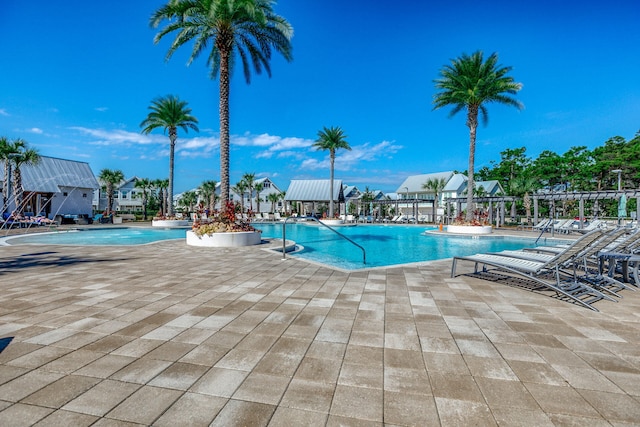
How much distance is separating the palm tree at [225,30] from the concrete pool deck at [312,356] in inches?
364

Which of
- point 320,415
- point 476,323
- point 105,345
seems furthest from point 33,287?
point 476,323

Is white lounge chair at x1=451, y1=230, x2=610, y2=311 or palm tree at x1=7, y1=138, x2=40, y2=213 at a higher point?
palm tree at x1=7, y1=138, x2=40, y2=213

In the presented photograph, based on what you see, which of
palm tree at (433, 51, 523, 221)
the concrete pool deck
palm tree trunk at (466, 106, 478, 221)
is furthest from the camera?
palm tree trunk at (466, 106, 478, 221)

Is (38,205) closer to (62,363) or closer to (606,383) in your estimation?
(62,363)

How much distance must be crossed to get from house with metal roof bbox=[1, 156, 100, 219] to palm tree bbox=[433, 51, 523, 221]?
3442 centimetres

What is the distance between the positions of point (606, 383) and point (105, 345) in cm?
417

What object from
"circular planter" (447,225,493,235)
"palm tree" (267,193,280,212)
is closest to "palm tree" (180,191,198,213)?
"palm tree" (267,193,280,212)

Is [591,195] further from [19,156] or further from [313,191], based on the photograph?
[19,156]

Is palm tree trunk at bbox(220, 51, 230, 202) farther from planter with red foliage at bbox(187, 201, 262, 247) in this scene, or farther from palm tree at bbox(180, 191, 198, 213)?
palm tree at bbox(180, 191, 198, 213)

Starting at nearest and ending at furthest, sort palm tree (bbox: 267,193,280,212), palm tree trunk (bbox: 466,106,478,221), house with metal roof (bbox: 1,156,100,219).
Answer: palm tree trunk (bbox: 466,106,478,221) < house with metal roof (bbox: 1,156,100,219) < palm tree (bbox: 267,193,280,212)

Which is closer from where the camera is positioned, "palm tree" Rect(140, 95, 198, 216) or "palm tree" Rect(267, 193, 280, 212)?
"palm tree" Rect(140, 95, 198, 216)

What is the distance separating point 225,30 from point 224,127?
395 centimetres

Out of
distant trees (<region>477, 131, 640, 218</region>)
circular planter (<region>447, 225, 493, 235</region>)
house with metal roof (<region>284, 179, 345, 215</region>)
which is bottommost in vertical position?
circular planter (<region>447, 225, 493, 235</region>)

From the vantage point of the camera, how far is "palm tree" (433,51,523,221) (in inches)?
792
